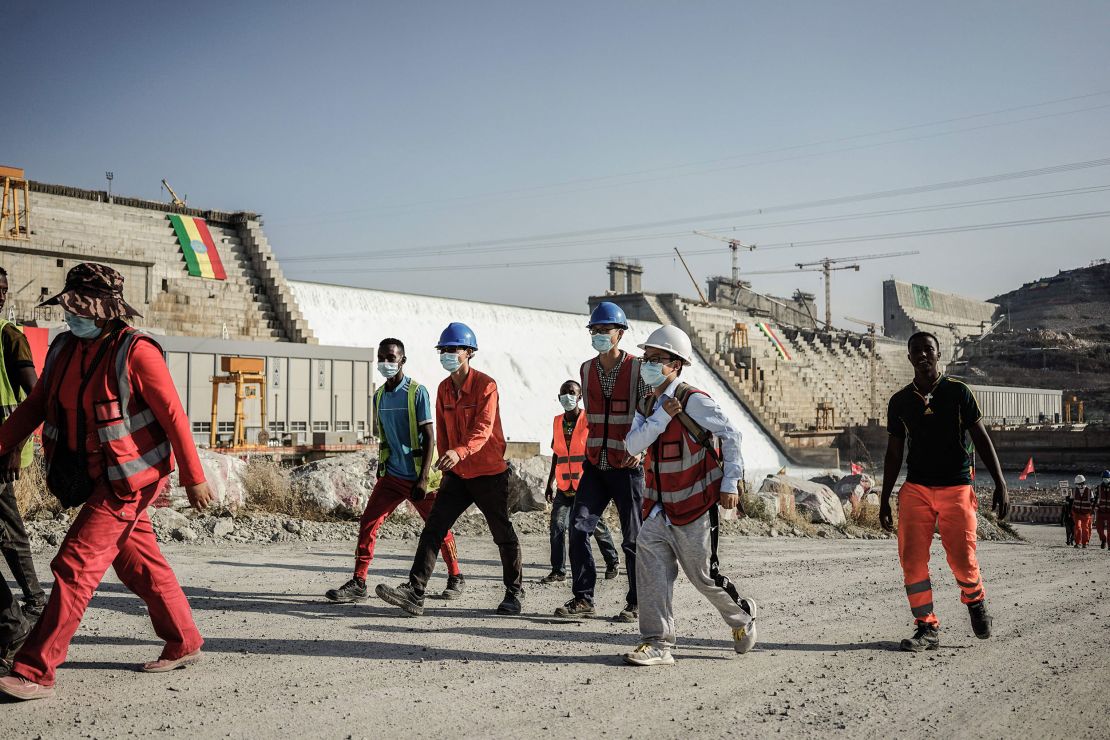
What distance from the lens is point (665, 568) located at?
4922mm

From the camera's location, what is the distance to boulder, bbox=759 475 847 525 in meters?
15.6

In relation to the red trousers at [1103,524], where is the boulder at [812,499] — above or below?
above

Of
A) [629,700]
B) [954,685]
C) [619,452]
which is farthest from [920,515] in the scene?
[629,700]

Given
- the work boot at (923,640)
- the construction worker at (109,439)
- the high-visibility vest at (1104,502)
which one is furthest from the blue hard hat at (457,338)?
the high-visibility vest at (1104,502)

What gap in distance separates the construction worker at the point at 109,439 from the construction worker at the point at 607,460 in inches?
101

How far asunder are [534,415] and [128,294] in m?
15.7

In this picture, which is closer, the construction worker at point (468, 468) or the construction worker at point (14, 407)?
the construction worker at point (14, 407)

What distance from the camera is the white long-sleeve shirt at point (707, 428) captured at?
477 cm

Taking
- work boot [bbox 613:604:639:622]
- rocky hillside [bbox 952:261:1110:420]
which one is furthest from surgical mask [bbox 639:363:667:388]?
rocky hillside [bbox 952:261:1110:420]

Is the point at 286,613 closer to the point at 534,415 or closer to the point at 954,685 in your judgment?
the point at 954,685

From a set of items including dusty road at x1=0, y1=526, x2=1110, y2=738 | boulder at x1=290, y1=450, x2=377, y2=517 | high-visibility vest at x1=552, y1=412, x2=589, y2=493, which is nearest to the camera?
dusty road at x1=0, y1=526, x2=1110, y2=738

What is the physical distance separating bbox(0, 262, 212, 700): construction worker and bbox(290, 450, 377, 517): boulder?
7.36 m

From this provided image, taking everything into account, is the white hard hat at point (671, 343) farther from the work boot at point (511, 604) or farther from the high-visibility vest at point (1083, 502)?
the high-visibility vest at point (1083, 502)

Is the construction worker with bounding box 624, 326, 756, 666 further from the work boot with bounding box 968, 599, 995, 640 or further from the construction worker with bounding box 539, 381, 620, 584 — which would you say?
the construction worker with bounding box 539, 381, 620, 584
